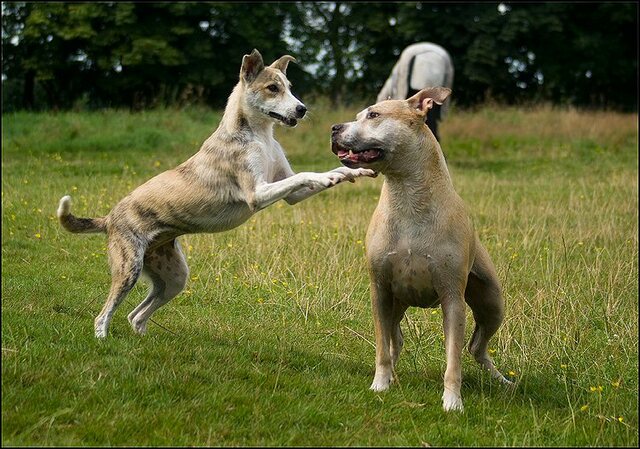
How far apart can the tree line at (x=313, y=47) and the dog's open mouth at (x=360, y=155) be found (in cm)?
2817

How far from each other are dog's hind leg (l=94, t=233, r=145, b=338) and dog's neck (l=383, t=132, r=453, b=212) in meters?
2.24

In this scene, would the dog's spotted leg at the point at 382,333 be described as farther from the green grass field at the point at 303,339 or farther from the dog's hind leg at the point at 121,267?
the dog's hind leg at the point at 121,267

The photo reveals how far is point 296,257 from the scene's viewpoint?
31.6ft

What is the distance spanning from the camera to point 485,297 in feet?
21.0

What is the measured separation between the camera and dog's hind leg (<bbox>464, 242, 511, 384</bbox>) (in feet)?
21.0

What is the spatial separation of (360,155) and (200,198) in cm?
170

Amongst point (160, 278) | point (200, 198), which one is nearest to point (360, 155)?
point (200, 198)

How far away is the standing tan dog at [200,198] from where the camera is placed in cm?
699

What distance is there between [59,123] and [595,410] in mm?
18942

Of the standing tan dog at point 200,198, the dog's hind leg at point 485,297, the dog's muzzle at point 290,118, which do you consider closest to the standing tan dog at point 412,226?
the dog's hind leg at point 485,297

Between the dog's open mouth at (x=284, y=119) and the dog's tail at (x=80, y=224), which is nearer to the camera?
the dog's tail at (x=80, y=224)

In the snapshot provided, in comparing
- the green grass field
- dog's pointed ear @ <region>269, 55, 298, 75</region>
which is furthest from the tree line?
dog's pointed ear @ <region>269, 55, 298, 75</region>

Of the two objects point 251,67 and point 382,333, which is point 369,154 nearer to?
point 382,333

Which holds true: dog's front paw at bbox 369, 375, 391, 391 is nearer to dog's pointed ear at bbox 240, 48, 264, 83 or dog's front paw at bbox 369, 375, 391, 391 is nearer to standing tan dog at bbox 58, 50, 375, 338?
standing tan dog at bbox 58, 50, 375, 338
